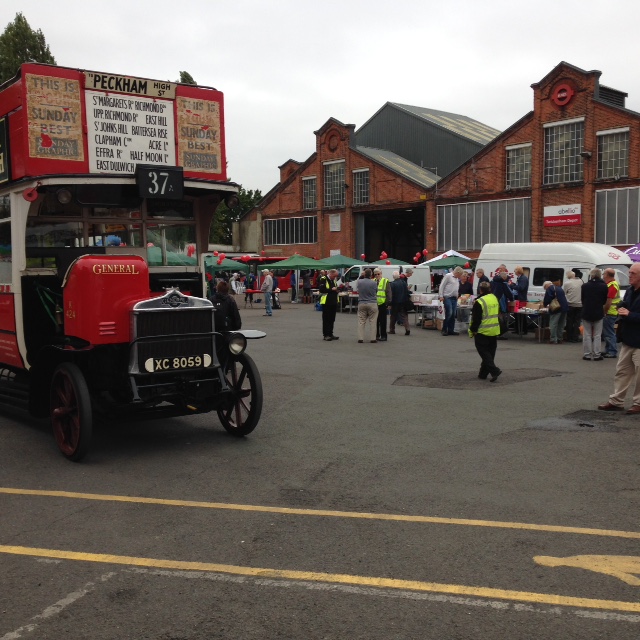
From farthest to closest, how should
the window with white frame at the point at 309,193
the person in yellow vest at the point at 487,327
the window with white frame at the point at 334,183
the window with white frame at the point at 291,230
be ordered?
the window with white frame at the point at 291,230 → the window with white frame at the point at 309,193 → the window with white frame at the point at 334,183 → the person in yellow vest at the point at 487,327

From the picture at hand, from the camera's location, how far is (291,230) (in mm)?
55469

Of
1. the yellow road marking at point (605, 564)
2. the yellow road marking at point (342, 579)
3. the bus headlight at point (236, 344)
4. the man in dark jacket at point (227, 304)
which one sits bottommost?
the yellow road marking at point (605, 564)

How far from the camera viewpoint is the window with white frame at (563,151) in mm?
38156

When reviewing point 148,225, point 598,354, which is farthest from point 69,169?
point 598,354

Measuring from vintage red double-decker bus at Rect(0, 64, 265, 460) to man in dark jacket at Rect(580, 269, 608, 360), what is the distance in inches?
321

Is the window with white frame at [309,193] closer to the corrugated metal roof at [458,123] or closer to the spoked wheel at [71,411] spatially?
the corrugated metal roof at [458,123]

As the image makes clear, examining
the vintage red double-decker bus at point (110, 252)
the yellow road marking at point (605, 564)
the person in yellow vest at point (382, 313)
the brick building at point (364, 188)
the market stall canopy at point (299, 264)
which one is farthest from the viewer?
the brick building at point (364, 188)

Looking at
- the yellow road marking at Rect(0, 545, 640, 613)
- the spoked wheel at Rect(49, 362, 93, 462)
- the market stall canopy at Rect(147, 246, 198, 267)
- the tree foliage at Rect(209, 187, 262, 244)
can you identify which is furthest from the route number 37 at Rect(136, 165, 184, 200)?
the tree foliage at Rect(209, 187, 262, 244)

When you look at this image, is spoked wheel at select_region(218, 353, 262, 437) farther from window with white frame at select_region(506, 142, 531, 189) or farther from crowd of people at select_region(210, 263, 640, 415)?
window with white frame at select_region(506, 142, 531, 189)

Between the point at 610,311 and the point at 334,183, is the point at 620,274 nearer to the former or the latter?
the point at 610,311

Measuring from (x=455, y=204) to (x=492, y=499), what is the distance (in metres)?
39.9

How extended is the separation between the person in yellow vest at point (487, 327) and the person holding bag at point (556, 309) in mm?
6420

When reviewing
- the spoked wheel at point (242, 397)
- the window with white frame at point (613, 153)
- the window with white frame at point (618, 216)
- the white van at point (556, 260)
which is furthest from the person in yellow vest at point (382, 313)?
the window with white frame at point (613, 153)

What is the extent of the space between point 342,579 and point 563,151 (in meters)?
38.1
